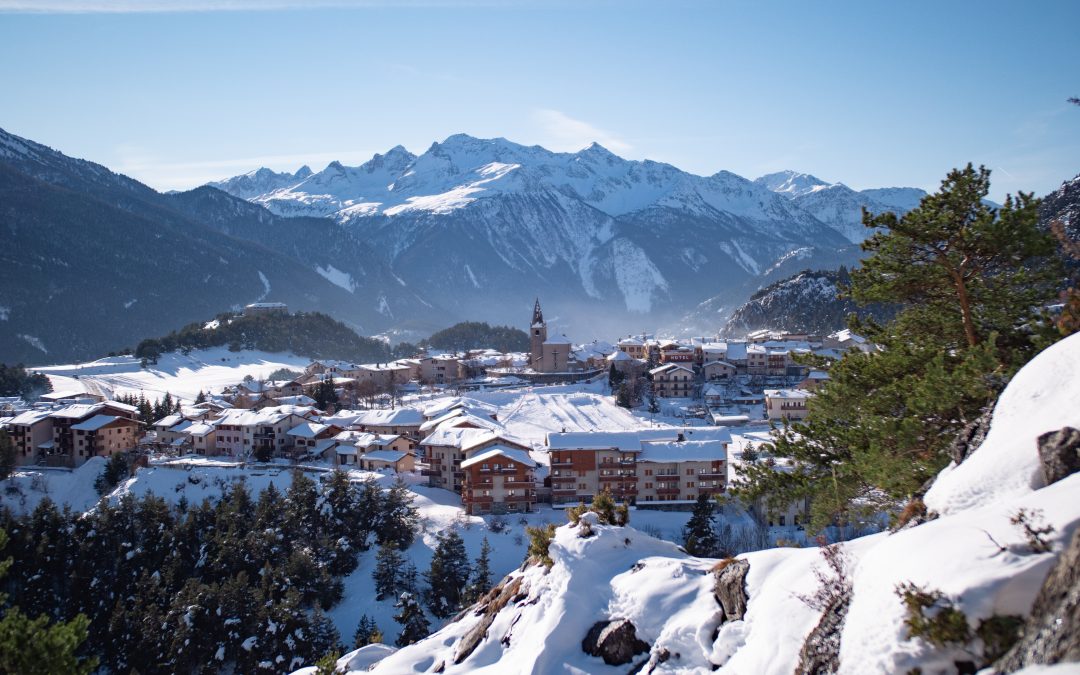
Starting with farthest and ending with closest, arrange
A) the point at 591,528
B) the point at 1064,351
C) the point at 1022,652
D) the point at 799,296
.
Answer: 1. the point at 799,296
2. the point at 591,528
3. the point at 1064,351
4. the point at 1022,652

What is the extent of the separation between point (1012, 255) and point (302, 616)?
23.6 metres

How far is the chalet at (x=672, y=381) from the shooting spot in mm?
60938

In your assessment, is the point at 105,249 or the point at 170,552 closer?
the point at 170,552

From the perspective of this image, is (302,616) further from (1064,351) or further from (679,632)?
(1064,351)

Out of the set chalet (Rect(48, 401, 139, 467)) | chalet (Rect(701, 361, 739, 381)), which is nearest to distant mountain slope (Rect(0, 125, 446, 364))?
chalet (Rect(48, 401, 139, 467))

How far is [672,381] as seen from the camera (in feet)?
202

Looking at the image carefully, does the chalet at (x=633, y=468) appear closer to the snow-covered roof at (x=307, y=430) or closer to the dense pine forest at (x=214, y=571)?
the dense pine forest at (x=214, y=571)

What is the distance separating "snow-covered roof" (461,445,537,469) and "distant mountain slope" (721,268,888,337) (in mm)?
61464

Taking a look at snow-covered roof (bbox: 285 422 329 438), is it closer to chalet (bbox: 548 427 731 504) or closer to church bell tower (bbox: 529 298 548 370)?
chalet (bbox: 548 427 731 504)

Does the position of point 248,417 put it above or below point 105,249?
below

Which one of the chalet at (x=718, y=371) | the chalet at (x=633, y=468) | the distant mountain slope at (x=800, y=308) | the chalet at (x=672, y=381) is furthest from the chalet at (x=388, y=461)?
the distant mountain slope at (x=800, y=308)

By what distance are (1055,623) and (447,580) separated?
24940 mm

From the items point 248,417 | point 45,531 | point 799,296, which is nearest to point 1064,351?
point 45,531

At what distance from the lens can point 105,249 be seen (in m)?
157
